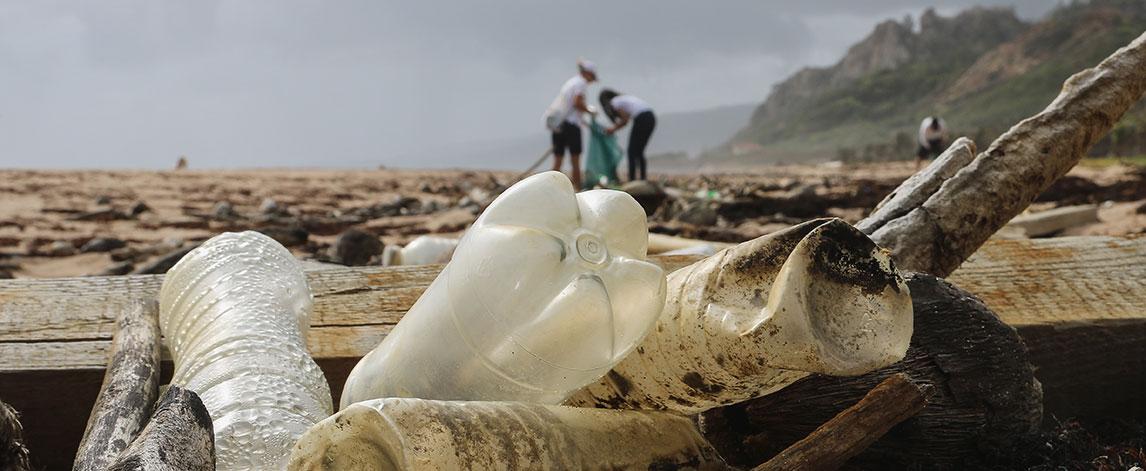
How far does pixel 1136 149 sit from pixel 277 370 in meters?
32.1

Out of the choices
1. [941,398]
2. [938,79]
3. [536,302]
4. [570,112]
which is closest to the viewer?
[536,302]

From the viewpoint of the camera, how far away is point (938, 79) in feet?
317

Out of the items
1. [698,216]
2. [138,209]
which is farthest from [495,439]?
[138,209]

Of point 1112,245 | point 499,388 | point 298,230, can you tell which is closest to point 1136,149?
point 298,230

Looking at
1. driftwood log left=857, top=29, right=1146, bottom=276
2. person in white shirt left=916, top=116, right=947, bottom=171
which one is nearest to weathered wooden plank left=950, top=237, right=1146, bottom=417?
driftwood log left=857, top=29, right=1146, bottom=276

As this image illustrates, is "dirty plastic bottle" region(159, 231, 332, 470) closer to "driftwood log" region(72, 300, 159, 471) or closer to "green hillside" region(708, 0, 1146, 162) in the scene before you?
"driftwood log" region(72, 300, 159, 471)

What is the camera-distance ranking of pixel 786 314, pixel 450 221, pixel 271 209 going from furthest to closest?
1. pixel 271 209
2. pixel 450 221
3. pixel 786 314

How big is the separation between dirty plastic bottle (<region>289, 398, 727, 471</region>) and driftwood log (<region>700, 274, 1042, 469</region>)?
0.28 metres

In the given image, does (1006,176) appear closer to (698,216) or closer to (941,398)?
(941,398)

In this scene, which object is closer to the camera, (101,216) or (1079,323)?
(1079,323)

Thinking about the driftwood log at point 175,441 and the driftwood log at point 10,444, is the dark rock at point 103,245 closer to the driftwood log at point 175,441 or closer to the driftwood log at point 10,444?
the driftwood log at point 10,444

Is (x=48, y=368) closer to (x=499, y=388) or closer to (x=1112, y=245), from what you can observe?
(x=499, y=388)

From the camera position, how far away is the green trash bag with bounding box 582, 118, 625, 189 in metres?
14.4

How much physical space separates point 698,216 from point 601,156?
246 inches
